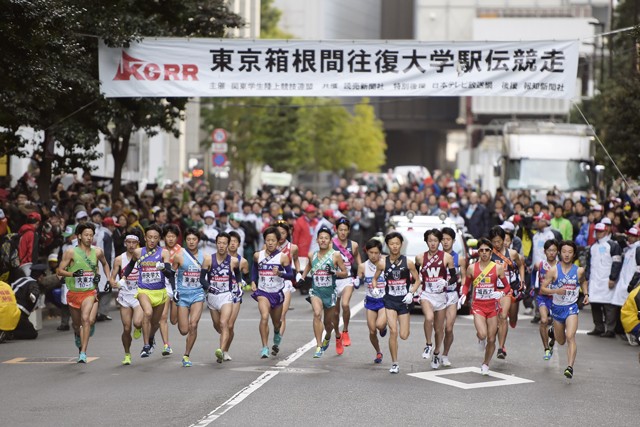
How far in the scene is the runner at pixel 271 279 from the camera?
16219 millimetres

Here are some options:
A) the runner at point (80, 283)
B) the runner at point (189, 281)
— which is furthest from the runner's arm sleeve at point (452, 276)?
the runner at point (80, 283)

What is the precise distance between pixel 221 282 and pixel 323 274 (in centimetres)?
143

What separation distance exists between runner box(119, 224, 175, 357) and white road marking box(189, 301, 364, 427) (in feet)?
5.55

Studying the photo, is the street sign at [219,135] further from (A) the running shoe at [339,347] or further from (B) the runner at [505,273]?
(A) the running shoe at [339,347]

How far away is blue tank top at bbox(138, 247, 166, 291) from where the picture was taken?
51.9ft

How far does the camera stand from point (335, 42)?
23875mm

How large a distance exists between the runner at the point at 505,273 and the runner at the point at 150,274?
13.4 ft

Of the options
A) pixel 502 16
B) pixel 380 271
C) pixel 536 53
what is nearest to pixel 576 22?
pixel 502 16

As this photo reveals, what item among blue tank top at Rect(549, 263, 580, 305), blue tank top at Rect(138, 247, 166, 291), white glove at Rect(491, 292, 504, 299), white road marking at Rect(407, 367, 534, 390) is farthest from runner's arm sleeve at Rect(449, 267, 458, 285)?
blue tank top at Rect(138, 247, 166, 291)

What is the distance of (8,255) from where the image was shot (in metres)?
19.6

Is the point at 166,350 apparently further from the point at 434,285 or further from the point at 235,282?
the point at 434,285

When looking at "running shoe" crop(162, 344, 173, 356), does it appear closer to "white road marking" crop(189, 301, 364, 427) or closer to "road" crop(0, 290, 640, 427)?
"road" crop(0, 290, 640, 427)

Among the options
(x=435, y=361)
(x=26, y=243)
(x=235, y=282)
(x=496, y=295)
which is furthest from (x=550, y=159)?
(x=235, y=282)

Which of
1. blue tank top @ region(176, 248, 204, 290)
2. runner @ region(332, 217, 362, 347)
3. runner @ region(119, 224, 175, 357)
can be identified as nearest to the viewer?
runner @ region(119, 224, 175, 357)
